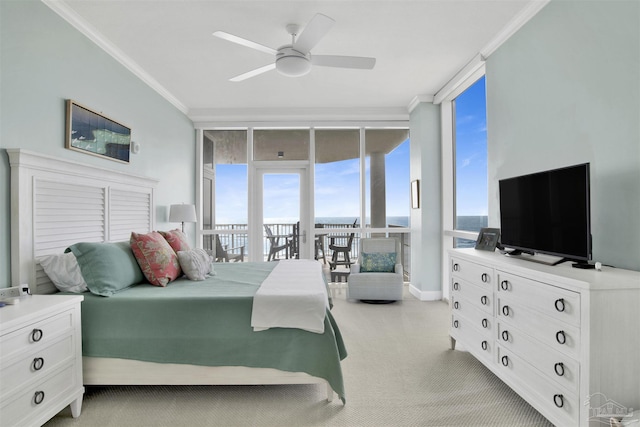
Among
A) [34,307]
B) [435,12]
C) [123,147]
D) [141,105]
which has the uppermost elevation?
[435,12]

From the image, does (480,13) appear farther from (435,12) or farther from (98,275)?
(98,275)

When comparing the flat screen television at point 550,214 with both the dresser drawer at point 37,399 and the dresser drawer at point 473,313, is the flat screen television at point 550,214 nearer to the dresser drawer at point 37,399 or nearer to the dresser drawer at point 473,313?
the dresser drawer at point 473,313

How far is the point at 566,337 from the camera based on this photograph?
5.29 ft

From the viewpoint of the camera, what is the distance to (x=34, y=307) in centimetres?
175

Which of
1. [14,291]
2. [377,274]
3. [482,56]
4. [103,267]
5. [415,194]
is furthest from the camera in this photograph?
[415,194]

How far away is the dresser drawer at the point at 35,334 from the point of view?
1.52m

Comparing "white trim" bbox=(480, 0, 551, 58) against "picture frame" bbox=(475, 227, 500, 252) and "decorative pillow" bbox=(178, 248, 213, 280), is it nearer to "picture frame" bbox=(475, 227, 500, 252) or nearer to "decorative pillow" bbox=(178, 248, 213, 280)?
"picture frame" bbox=(475, 227, 500, 252)

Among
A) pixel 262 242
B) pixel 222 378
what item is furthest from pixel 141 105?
pixel 222 378

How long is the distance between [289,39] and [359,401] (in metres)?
3.02

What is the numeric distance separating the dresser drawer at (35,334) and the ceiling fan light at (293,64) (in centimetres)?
228

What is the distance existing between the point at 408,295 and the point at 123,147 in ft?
13.6

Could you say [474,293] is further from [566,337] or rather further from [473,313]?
[566,337]

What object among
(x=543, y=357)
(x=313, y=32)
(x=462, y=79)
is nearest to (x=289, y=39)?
(x=313, y=32)

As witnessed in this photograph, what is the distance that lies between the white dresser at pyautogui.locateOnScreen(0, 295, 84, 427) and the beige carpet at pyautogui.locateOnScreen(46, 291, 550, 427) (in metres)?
0.27
